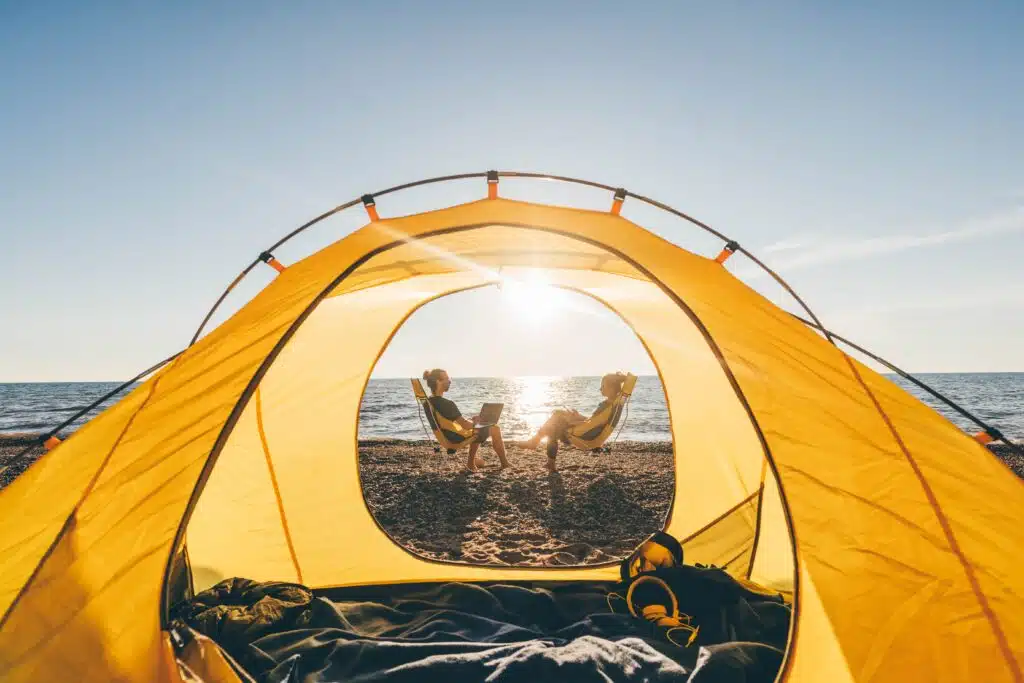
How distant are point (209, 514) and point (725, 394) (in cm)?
342

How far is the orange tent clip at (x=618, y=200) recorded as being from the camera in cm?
281

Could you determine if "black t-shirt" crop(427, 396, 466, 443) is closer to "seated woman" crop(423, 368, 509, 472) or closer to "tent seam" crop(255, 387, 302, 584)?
"seated woman" crop(423, 368, 509, 472)

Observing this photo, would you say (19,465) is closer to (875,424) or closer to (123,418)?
(123,418)

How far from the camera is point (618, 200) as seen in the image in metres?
2.83

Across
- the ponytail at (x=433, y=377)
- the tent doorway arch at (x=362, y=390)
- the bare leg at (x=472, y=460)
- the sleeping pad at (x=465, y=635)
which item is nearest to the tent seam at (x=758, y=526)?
the tent doorway arch at (x=362, y=390)

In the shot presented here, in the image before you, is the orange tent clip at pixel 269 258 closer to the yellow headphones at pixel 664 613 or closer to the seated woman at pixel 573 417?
the yellow headphones at pixel 664 613

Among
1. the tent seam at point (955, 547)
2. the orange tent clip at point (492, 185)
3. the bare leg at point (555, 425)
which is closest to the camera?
the tent seam at point (955, 547)

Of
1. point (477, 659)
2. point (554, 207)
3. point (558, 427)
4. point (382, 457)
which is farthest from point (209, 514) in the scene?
point (382, 457)

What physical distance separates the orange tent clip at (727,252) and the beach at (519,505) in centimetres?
237

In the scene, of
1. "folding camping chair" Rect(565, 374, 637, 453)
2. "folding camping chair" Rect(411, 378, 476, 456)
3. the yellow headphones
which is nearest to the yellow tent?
the yellow headphones

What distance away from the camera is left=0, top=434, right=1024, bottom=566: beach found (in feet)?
15.8

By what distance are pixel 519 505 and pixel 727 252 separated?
4.71m

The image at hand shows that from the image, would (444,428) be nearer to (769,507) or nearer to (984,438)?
(769,507)

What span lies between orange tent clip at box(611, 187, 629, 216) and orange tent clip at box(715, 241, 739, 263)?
574mm
